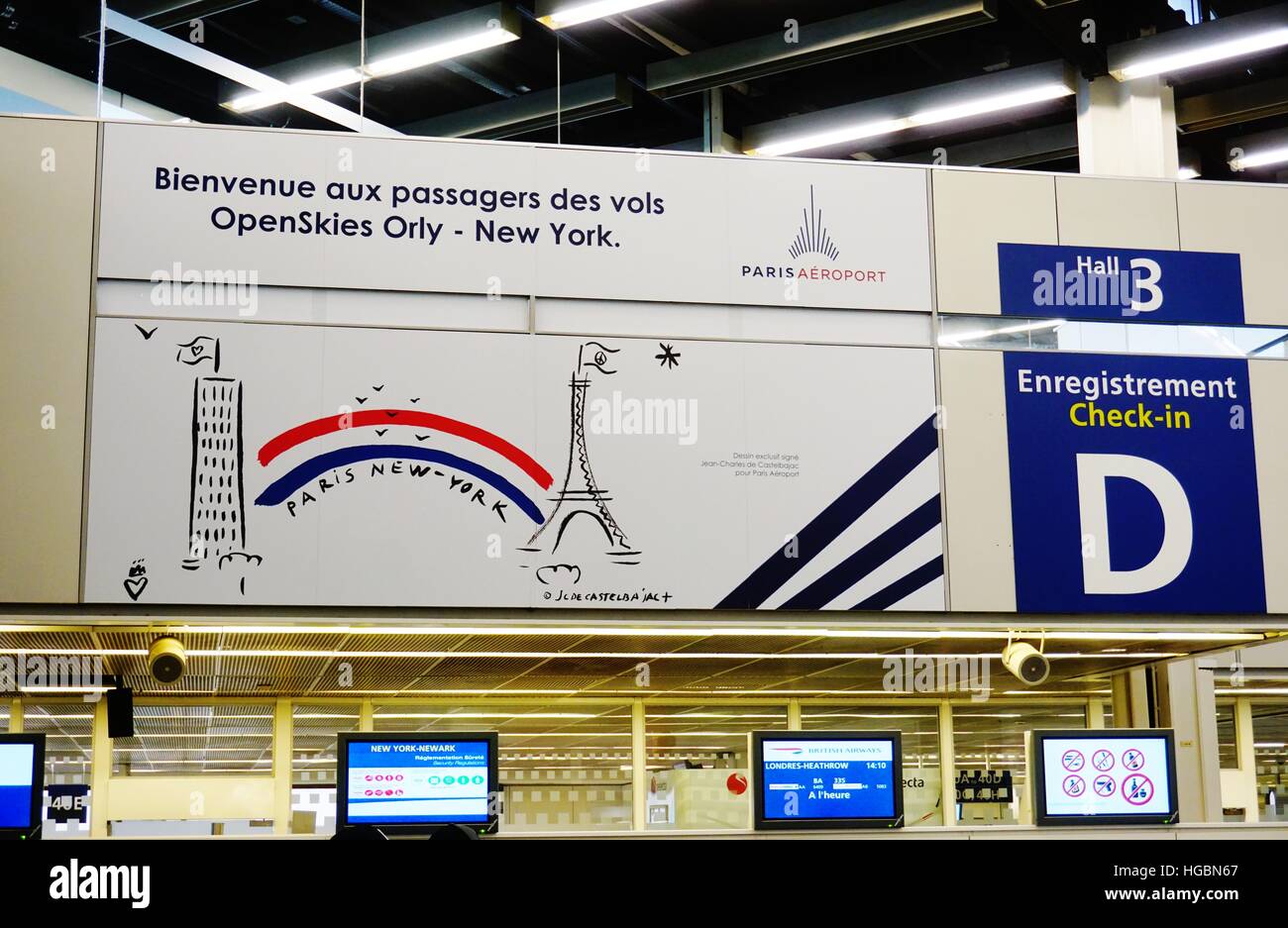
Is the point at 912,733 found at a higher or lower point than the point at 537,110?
lower

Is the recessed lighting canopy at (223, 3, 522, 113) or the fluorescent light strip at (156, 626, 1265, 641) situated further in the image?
the recessed lighting canopy at (223, 3, 522, 113)

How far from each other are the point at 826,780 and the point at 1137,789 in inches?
65.4

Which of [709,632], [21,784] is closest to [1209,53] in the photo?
[709,632]

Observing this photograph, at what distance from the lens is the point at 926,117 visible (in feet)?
37.2

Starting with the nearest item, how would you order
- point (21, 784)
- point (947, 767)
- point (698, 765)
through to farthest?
point (21, 784) → point (698, 765) → point (947, 767)

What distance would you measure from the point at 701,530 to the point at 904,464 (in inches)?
52.0

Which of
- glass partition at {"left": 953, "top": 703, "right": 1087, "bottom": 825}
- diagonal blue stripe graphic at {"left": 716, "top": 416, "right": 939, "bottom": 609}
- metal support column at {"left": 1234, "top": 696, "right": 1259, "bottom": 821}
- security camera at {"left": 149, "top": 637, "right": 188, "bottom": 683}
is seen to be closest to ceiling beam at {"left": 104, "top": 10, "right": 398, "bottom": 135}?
security camera at {"left": 149, "top": 637, "right": 188, "bottom": 683}

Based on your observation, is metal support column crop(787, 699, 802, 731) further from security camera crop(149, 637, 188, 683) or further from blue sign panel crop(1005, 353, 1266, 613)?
security camera crop(149, 637, 188, 683)

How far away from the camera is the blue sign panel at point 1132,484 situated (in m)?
8.30

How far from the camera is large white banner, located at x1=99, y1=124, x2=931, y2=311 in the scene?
7.78 m

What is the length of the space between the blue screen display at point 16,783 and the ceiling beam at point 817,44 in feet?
24.5

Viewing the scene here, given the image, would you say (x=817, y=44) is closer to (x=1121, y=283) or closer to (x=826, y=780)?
(x=1121, y=283)

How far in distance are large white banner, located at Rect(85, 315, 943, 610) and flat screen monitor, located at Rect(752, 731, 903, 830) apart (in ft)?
3.77

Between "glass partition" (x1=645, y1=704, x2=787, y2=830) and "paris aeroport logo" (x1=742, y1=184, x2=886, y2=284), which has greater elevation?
"paris aeroport logo" (x1=742, y1=184, x2=886, y2=284)
